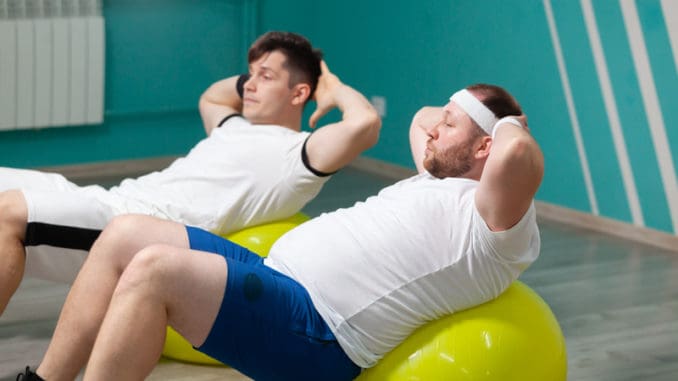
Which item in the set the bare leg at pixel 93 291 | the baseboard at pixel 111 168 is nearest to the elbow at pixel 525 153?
the bare leg at pixel 93 291

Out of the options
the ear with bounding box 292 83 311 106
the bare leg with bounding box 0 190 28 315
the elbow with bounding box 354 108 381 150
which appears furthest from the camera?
the ear with bounding box 292 83 311 106

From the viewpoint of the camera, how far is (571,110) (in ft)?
14.9

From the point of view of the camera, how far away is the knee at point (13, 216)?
8.98ft

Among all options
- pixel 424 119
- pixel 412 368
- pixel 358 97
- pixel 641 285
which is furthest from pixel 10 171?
pixel 641 285

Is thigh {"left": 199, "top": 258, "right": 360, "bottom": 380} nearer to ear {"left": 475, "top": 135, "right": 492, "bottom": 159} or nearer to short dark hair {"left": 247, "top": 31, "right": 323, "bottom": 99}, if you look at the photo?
ear {"left": 475, "top": 135, "right": 492, "bottom": 159}

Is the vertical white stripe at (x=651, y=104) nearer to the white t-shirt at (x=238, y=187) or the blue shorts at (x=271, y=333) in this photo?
the white t-shirt at (x=238, y=187)

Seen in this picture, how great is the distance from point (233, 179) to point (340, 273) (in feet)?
2.88

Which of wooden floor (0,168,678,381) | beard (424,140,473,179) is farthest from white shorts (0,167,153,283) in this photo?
beard (424,140,473,179)

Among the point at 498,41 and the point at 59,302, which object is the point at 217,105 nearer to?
the point at 59,302

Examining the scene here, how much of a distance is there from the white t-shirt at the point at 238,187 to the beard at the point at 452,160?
2.13 ft

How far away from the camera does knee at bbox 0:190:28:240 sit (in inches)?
108

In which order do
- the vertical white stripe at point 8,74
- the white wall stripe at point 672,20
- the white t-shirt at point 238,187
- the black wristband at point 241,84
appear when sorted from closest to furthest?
the white t-shirt at point 238,187 < the black wristband at point 241,84 < the white wall stripe at point 672,20 < the vertical white stripe at point 8,74

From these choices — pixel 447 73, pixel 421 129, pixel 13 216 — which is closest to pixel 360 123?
pixel 421 129

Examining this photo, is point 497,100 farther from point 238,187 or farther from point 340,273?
point 238,187
